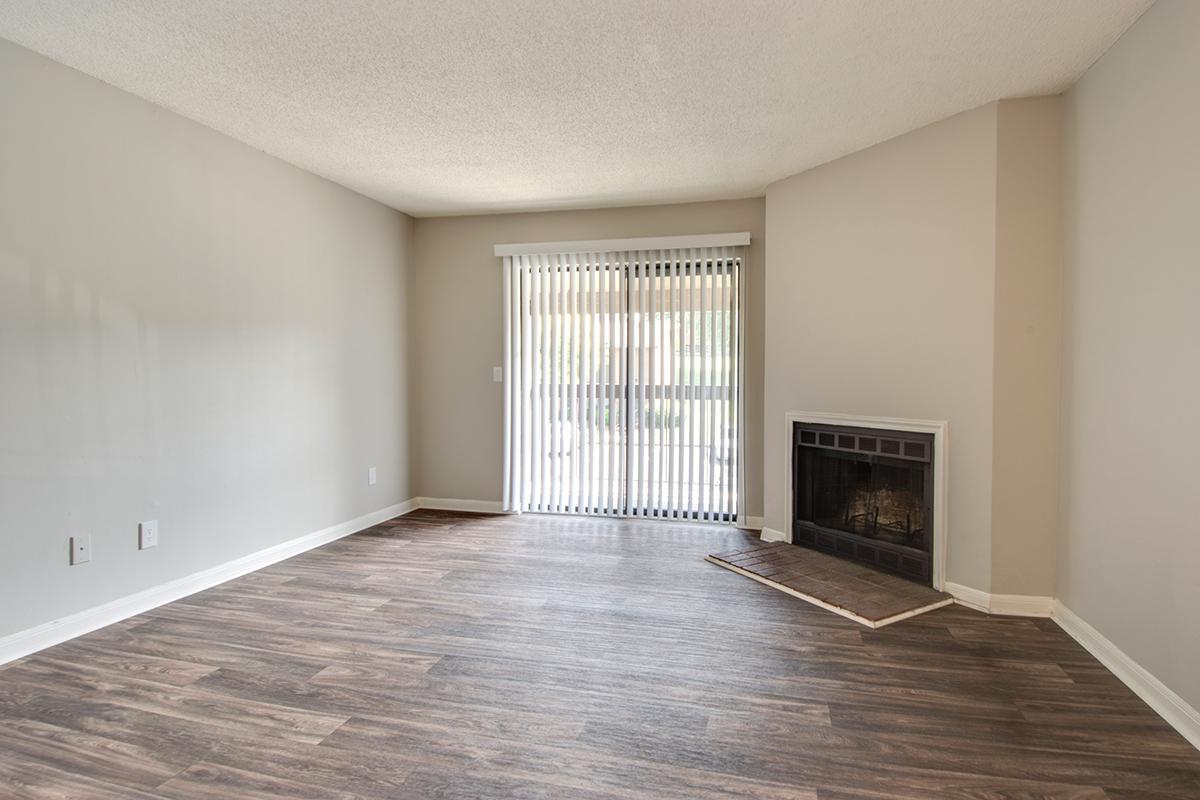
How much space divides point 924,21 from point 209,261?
3.55 metres

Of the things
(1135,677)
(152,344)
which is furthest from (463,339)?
(1135,677)

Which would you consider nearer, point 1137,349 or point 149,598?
point 1137,349

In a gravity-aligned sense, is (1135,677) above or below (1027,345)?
below

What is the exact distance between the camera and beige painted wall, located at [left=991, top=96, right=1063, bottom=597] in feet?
9.32

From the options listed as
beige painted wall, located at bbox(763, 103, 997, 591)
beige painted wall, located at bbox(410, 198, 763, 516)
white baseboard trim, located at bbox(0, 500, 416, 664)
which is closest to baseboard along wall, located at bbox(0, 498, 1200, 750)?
white baseboard trim, located at bbox(0, 500, 416, 664)

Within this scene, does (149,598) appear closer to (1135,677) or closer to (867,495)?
(867,495)

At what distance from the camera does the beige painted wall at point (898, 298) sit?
2.98 metres

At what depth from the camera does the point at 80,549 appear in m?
2.64

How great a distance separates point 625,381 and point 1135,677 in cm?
334

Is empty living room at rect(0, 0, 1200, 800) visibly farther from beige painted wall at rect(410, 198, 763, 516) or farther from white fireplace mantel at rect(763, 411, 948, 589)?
beige painted wall at rect(410, 198, 763, 516)

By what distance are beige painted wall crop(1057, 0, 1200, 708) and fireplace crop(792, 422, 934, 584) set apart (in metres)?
0.64

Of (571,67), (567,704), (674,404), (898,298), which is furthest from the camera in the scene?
(674,404)

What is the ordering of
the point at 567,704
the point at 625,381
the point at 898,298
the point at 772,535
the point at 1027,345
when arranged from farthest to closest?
the point at 625,381, the point at 772,535, the point at 898,298, the point at 1027,345, the point at 567,704

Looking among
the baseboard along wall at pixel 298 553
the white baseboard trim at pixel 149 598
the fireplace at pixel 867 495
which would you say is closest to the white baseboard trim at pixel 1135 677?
the baseboard along wall at pixel 298 553
